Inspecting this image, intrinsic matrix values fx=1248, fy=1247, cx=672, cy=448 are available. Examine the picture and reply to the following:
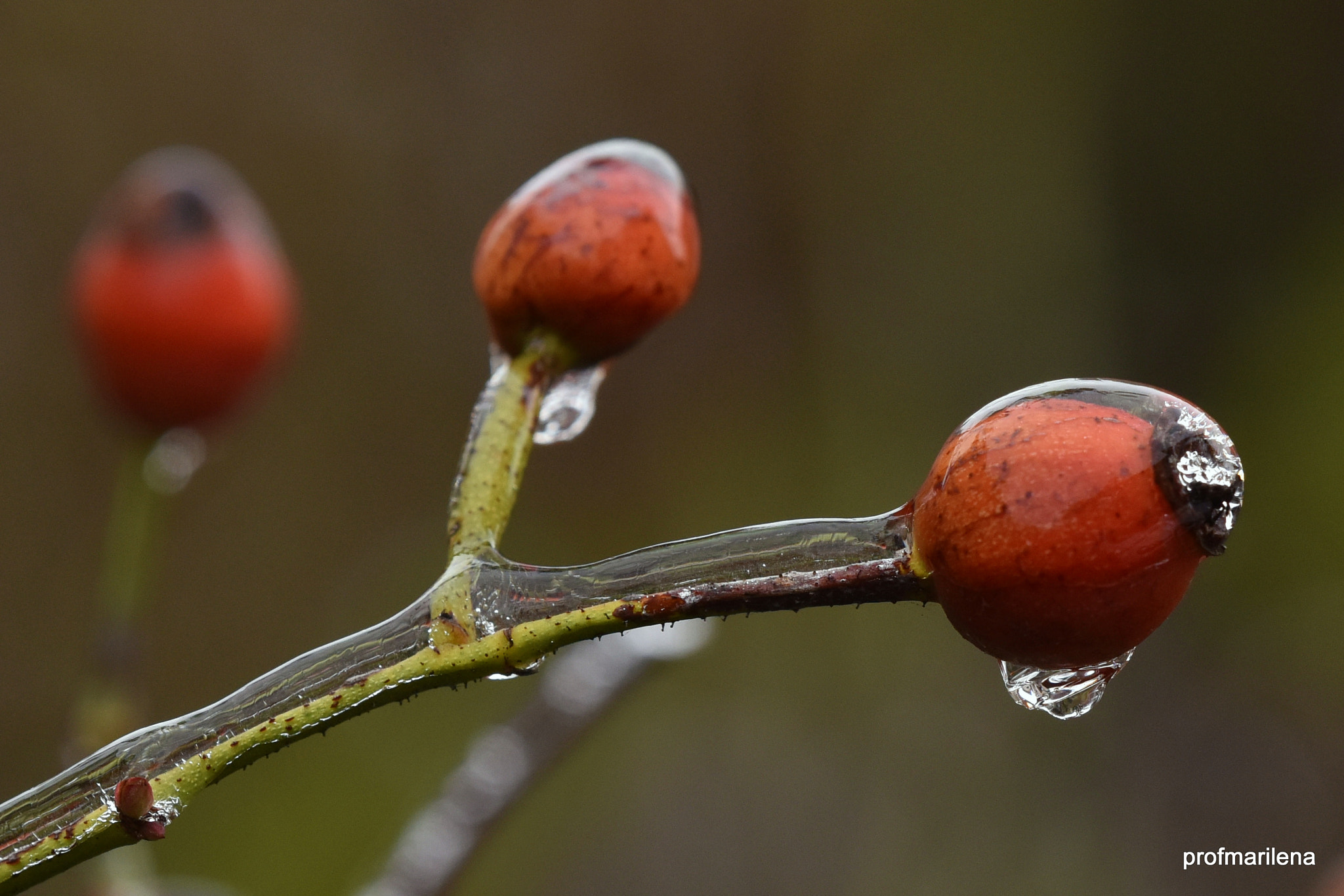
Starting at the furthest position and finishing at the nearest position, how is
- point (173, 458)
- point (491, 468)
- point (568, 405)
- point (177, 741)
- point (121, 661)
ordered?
1. point (173, 458)
2. point (121, 661)
3. point (568, 405)
4. point (491, 468)
5. point (177, 741)

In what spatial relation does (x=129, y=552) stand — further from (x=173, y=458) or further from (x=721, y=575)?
(x=721, y=575)

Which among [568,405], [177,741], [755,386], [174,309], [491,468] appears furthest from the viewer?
[755,386]

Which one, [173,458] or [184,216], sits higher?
[184,216]

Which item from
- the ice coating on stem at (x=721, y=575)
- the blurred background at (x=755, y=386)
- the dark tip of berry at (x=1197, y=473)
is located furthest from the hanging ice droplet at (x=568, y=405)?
the blurred background at (x=755, y=386)

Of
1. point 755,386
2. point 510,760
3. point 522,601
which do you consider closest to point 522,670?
point 522,601

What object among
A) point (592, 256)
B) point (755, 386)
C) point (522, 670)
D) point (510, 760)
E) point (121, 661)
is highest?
point (592, 256)
